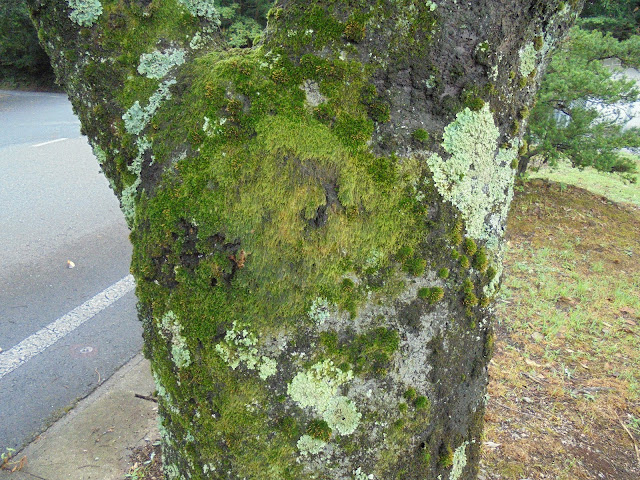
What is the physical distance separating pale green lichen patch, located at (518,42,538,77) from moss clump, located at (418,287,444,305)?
0.61 m

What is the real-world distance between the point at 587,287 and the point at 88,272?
5029 millimetres

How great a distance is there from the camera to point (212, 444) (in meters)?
1.21

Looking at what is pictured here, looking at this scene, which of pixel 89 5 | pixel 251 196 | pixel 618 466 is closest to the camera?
pixel 251 196

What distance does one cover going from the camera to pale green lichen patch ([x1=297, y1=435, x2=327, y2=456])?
1.15 meters

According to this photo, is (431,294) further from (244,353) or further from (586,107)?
(586,107)

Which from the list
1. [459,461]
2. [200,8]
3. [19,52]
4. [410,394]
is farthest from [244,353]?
[19,52]

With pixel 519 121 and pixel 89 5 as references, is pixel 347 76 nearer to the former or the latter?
pixel 519 121

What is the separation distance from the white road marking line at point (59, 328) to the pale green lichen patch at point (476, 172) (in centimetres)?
343

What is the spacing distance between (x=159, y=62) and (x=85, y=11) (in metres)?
0.22

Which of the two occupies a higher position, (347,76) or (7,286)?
(347,76)

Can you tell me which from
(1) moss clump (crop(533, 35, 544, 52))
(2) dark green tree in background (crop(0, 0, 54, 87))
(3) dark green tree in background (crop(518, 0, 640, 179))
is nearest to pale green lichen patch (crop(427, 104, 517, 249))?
(1) moss clump (crop(533, 35, 544, 52))

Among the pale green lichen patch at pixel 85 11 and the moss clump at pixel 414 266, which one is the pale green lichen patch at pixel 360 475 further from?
the pale green lichen patch at pixel 85 11

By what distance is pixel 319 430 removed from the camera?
1138 mm

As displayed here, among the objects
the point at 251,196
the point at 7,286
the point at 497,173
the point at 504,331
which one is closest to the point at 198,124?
the point at 251,196
